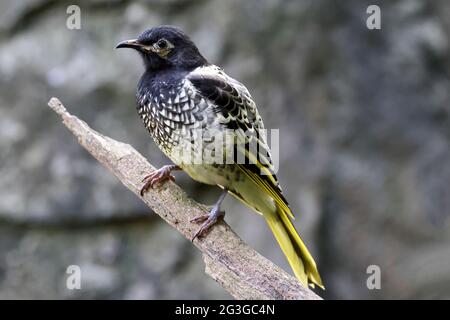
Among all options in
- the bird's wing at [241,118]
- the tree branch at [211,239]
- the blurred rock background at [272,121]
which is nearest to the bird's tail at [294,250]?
the bird's wing at [241,118]

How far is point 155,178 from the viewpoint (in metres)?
3.94

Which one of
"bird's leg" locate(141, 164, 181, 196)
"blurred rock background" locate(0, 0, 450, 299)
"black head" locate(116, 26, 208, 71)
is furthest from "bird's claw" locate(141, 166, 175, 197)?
"blurred rock background" locate(0, 0, 450, 299)

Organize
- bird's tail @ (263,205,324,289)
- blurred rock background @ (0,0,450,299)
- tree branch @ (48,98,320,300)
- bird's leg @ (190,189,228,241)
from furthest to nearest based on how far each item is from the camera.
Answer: blurred rock background @ (0,0,450,299)
bird's tail @ (263,205,324,289)
bird's leg @ (190,189,228,241)
tree branch @ (48,98,320,300)

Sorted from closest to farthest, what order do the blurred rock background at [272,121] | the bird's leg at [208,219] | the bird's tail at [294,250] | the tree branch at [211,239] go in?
the tree branch at [211,239], the bird's leg at [208,219], the bird's tail at [294,250], the blurred rock background at [272,121]

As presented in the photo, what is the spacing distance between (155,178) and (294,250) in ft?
2.75

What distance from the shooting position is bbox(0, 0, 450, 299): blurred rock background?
223 inches

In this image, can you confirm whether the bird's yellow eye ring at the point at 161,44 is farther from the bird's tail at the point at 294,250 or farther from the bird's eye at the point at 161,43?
the bird's tail at the point at 294,250

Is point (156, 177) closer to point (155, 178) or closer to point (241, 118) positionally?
point (155, 178)

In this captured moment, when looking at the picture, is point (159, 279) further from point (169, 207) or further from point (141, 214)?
point (169, 207)

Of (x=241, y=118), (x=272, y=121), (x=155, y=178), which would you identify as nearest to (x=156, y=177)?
(x=155, y=178)

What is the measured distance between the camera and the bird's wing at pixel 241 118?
378 cm

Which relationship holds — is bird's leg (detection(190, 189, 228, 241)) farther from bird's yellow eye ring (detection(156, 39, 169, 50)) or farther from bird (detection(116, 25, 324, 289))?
bird's yellow eye ring (detection(156, 39, 169, 50))

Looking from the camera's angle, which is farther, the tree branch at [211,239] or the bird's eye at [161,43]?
the bird's eye at [161,43]

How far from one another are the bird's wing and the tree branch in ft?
1.02
